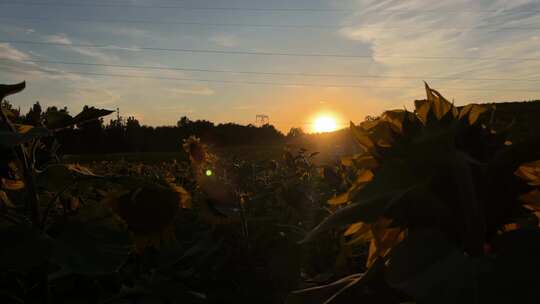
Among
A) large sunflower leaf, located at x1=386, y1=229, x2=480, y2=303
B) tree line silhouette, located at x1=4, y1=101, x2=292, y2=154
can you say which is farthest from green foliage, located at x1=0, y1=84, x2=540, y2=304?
tree line silhouette, located at x1=4, y1=101, x2=292, y2=154

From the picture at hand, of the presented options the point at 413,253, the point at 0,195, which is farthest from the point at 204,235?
the point at 413,253

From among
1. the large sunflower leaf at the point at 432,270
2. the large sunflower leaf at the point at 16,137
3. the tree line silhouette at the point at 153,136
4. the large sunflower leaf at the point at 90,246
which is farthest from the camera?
the tree line silhouette at the point at 153,136

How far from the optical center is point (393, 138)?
25.3 inches

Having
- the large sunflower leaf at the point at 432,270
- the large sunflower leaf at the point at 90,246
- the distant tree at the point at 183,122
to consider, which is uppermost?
the distant tree at the point at 183,122

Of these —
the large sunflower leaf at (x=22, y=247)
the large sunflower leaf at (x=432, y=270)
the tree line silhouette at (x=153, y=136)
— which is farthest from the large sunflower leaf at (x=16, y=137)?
the tree line silhouette at (x=153, y=136)

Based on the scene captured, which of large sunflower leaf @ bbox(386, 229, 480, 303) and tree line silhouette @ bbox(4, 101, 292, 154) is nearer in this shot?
large sunflower leaf @ bbox(386, 229, 480, 303)

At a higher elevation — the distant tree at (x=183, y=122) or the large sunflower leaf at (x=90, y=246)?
the distant tree at (x=183, y=122)

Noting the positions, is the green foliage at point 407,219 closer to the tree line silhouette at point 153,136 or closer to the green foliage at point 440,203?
the green foliage at point 440,203

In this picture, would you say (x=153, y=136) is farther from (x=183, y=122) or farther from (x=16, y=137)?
(x=16, y=137)

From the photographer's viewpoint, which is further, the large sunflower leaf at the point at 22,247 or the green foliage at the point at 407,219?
the large sunflower leaf at the point at 22,247

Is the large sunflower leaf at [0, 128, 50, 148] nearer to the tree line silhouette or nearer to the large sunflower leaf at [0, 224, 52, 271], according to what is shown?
the large sunflower leaf at [0, 224, 52, 271]

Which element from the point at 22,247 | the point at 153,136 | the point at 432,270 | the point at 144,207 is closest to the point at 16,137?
the point at 22,247

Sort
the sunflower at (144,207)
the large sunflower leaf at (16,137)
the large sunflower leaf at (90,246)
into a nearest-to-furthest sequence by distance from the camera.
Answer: the large sunflower leaf at (16,137) → the large sunflower leaf at (90,246) → the sunflower at (144,207)

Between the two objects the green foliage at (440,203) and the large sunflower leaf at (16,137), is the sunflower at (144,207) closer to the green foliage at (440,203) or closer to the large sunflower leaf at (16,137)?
the large sunflower leaf at (16,137)
